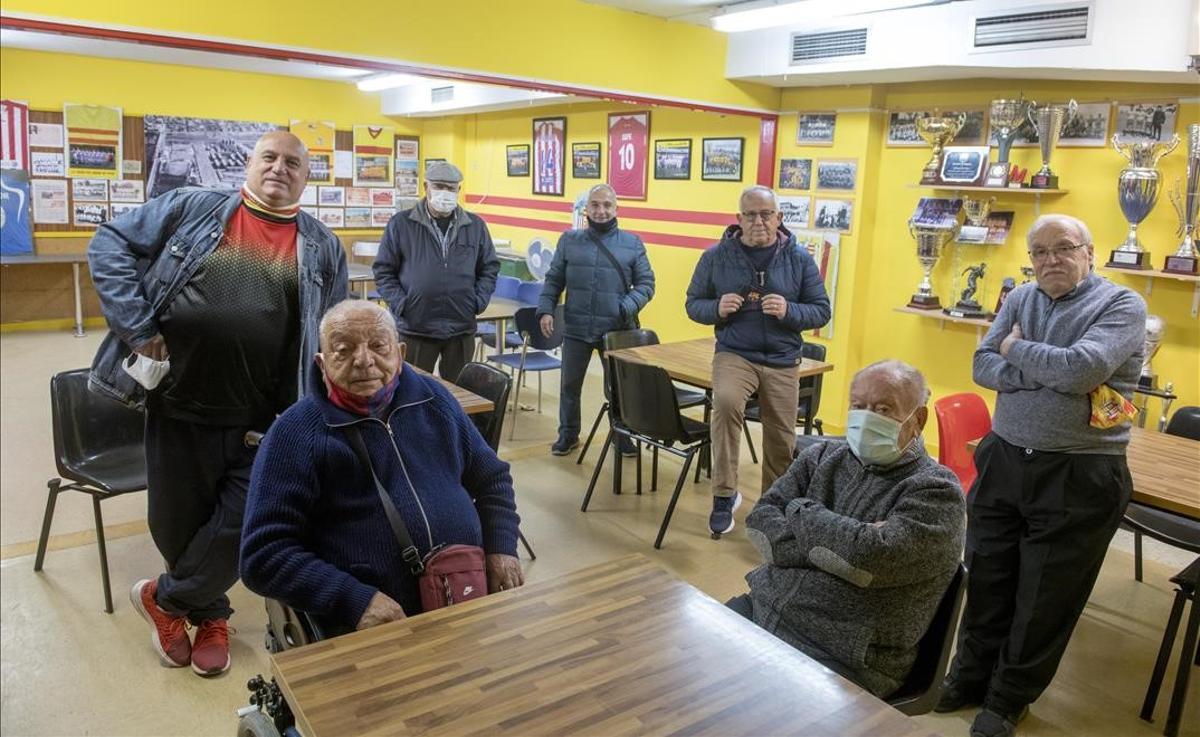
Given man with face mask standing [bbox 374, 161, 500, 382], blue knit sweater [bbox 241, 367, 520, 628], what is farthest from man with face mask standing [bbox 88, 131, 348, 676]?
man with face mask standing [bbox 374, 161, 500, 382]

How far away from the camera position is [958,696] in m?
2.72

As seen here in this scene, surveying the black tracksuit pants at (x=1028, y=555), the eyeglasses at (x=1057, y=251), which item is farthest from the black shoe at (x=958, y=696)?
the eyeglasses at (x=1057, y=251)

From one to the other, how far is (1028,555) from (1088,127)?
3.02m

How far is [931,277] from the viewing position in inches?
214

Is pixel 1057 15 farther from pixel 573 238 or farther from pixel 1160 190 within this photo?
pixel 573 238

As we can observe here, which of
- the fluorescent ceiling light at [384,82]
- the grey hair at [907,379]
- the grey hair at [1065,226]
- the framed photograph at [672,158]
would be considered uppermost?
the fluorescent ceiling light at [384,82]

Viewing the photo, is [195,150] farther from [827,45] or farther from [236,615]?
[236,615]

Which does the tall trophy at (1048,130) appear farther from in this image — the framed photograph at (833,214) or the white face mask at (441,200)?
the white face mask at (441,200)

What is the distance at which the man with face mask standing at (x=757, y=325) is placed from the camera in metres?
3.89

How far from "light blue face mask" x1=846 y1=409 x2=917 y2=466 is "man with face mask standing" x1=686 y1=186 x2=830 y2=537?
6.22ft

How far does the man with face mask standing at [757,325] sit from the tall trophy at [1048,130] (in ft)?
5.32

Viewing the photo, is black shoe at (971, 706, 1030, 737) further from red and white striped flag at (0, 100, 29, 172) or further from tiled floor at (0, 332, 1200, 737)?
red and white striped flag at (0, 100, 29, 172)

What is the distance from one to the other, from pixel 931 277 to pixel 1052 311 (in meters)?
3.01

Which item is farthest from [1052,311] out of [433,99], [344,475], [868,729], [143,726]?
[433,99]
